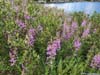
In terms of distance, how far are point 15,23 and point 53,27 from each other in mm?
1002

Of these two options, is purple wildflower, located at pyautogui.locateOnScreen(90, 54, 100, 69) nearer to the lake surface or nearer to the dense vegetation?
the dense vegetation

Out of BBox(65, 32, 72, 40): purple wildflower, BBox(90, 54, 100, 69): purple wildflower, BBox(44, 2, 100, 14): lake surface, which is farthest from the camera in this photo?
BBox(44, 2, 100, 14): lake surface

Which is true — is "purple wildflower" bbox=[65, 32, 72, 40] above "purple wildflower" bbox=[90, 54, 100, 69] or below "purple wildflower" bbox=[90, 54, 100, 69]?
above

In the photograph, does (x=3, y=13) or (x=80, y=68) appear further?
(x=3, y=13)

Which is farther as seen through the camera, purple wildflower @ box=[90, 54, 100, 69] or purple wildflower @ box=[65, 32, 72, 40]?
purple wildflower @ box=[65, 32, 72, 40]

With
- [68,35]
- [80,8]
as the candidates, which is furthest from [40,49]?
[80,8]

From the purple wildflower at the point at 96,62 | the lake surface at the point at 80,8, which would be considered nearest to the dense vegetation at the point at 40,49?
the purple wildflower at the point at 96,62

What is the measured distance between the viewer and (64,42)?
602 cm

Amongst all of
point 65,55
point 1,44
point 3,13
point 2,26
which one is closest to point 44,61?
point 65,55

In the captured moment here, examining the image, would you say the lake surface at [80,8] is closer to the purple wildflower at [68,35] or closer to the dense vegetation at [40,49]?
the dense vegetation at [40,49]

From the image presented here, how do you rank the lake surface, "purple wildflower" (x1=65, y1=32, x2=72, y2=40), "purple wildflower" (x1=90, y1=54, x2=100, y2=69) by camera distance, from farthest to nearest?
the lake surface < "purple wildflower" (x1=65, y1=32, x2=72, y2=40) < "purple wildflower" (x1=90, y1=54, x2=100, y2=69)

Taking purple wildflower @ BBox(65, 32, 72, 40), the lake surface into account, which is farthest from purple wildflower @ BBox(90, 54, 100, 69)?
the lake surface

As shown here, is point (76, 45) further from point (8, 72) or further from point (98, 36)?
point (98, 36)

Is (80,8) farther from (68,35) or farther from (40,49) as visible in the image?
(40,49)
